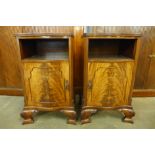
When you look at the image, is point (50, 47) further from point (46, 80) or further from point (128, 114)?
point (128, 114)

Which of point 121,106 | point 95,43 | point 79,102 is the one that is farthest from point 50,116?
point 95,43

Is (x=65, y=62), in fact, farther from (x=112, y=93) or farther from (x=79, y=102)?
(x=79, y=102)

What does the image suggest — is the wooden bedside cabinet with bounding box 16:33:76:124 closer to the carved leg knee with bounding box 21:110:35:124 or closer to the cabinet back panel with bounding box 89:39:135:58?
the carved leg knee with bounding box 21:110:35:124

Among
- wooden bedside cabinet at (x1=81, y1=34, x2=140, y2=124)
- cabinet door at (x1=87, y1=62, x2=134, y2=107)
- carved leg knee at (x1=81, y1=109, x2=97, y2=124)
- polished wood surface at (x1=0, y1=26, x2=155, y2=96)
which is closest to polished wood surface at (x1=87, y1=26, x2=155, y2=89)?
polished wood surface at (x1=0, y1=26, x2=155, y2=96)

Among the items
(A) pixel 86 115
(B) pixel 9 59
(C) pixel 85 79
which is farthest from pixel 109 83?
(B) pixel 9 59

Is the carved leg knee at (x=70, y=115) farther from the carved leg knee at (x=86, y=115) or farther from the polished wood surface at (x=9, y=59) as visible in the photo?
the polished wood surface at (x=9, y=59)

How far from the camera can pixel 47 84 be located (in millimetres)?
1258

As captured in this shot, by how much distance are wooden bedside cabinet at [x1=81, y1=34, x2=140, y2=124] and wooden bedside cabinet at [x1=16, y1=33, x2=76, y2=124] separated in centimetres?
14

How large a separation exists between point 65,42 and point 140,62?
0.90 metres

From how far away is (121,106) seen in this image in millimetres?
1333

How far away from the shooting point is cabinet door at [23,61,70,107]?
3.96 ft

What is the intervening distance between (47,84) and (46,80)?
37 millimetres

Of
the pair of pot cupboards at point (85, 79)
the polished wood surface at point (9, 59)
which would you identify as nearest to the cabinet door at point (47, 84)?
the pair of pot cupboards at point (85, 79)

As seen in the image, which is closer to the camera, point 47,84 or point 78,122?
point 47,84
